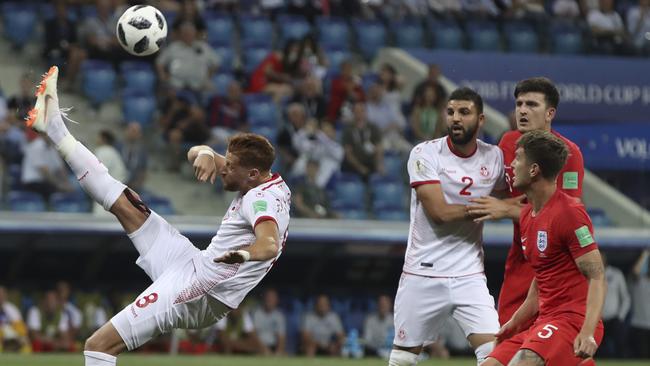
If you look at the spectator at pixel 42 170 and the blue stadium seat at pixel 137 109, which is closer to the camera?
the spectator at pixel 42 170

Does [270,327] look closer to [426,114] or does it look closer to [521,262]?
[426,114]

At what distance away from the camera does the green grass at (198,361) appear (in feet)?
44.3

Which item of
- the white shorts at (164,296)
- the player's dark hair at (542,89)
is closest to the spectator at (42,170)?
the white shorts at (164,296)

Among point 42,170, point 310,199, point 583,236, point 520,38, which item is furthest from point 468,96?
point 520,38

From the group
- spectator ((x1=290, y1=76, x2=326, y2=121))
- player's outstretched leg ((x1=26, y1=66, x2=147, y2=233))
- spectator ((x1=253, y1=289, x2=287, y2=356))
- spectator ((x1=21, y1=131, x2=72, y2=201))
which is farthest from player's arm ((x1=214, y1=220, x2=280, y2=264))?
spectator ((x1=290, y1=76, x2=326, y2=121))

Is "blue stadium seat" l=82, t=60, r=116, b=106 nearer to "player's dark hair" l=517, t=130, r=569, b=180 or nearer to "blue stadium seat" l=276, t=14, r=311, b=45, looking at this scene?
"blue stadium seat" l=276, t=14, r=311, b=45

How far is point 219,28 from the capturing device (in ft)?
62.0

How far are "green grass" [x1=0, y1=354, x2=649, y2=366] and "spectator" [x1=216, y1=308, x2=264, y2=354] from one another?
819 millimetres

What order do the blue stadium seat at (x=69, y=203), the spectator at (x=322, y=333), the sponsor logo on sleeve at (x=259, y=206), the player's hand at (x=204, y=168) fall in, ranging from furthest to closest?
the spectator at (x=322, y=333)
the blue stadium seat at (x=69, y=203)
the player's hand at (x=204, y=168)
the sponsor logo on sleeve at (x=259, y=206)

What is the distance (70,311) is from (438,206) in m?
8.71

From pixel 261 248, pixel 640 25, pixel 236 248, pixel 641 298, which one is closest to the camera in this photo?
pixel 261 248

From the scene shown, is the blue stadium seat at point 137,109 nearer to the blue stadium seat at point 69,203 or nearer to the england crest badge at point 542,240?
the blue stadium seat at point 69,203

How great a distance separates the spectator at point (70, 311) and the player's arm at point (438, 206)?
27.7 feet

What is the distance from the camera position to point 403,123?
18125mm
